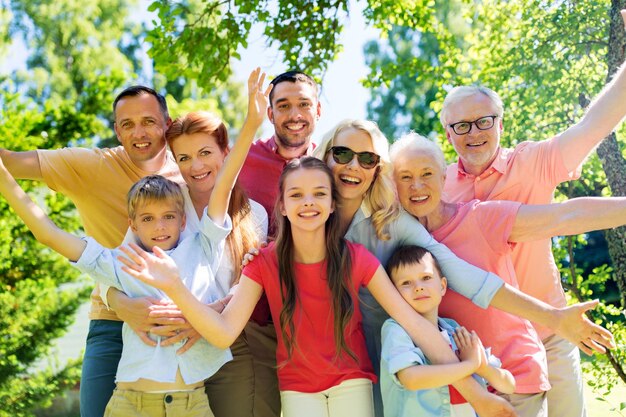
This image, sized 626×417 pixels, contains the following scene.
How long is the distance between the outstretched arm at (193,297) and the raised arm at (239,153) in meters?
0.32

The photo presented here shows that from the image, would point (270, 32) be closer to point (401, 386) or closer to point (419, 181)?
point (419, 181)

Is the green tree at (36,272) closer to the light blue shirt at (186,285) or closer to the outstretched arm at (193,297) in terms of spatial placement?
the light blue shirt at (186,285)

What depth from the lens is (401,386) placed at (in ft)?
9.46

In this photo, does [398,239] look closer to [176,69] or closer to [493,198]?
[493,198]

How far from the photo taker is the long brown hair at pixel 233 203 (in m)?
3.20

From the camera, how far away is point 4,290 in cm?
791

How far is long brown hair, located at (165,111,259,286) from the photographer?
3.20 metres

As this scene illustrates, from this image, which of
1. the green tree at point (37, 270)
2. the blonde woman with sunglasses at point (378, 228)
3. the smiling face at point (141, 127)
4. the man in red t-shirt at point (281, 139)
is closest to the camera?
the blonde woman with sunglasses at point (378, 228)

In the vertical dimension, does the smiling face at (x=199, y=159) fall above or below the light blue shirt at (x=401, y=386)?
above

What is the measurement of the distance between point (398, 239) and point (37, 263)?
6.46 meters

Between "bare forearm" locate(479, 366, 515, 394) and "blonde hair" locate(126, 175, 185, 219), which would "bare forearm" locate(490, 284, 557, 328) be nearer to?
"bare forearm" locate(479, 366, 515, 394)

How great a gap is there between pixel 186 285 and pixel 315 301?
54cm

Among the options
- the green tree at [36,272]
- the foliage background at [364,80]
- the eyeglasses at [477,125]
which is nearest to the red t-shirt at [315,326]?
the eyeglasses at [477,125]

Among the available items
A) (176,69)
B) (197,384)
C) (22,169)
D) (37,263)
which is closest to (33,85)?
(37,263)
